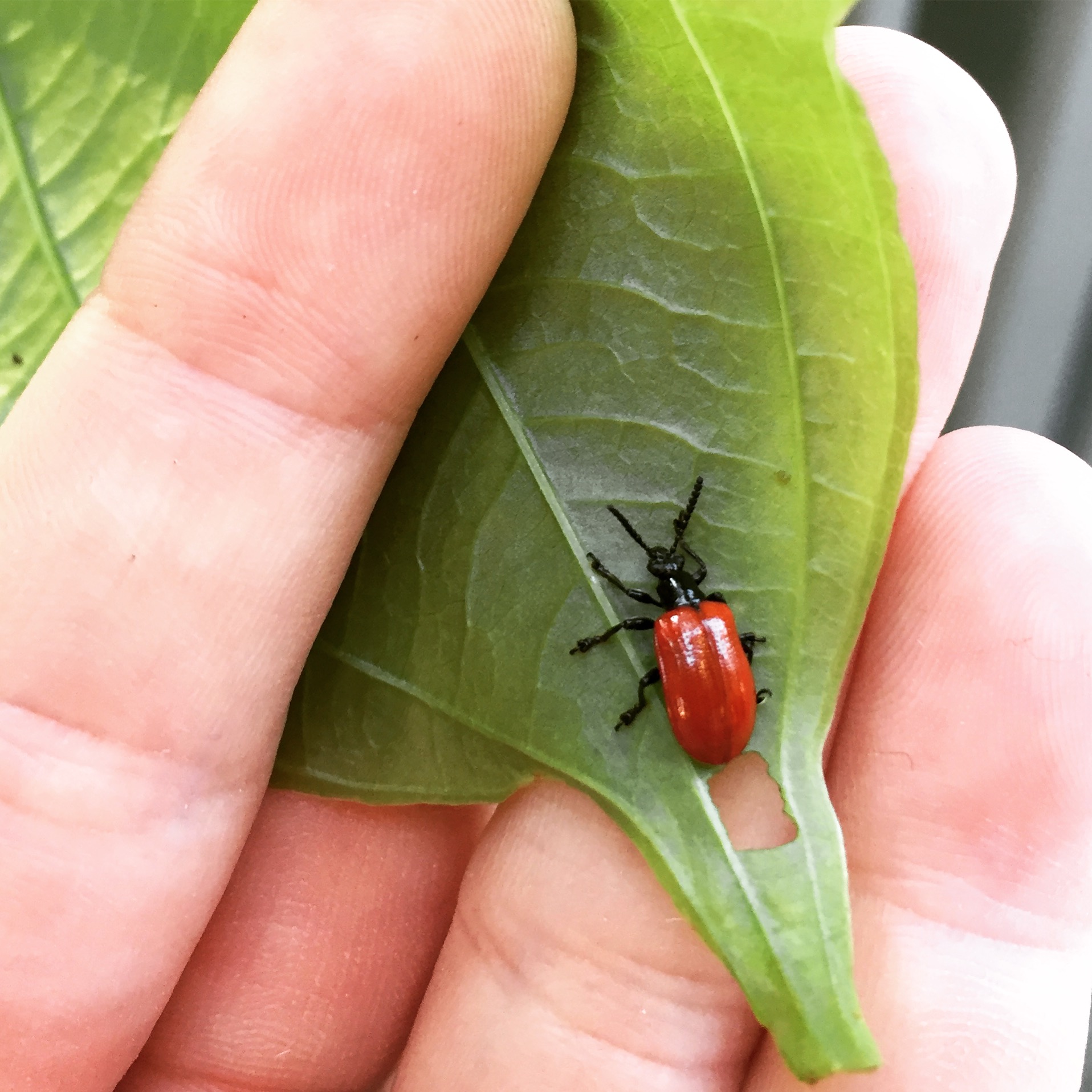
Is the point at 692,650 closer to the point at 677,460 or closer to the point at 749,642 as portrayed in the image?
the point at 749,642

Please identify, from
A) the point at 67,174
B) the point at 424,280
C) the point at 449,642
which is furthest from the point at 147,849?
the point at 67,174

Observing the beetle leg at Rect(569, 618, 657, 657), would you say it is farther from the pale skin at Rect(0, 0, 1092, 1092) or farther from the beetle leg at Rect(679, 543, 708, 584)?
the pale skin at Rect(0, 0, 1092, 1092)

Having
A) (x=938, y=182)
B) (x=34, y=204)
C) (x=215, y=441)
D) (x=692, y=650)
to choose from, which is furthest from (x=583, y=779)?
(x=34, y=204)

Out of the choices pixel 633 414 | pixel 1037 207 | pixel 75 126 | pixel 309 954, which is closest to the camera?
pixel 633 414

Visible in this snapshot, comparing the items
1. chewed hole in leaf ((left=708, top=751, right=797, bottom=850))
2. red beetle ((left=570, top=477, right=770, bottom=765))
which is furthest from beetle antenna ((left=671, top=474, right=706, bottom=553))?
chewed hole in leaf ((left=708, top=751, right=797, bottom=850))

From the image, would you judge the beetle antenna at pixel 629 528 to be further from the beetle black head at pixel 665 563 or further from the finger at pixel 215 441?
the finger at pixel 215 441

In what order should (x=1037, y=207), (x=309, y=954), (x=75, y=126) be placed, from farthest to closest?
(x=1037, y=207) < (x=309, y=954) < (x=75, y=126)

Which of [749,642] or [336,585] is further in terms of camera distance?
[336,585]
